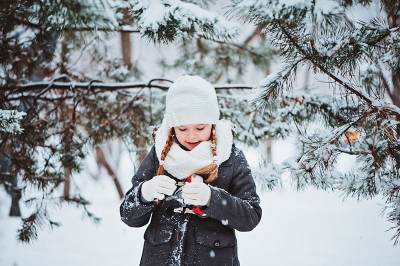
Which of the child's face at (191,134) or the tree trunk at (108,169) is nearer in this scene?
the child's face at (191,134)

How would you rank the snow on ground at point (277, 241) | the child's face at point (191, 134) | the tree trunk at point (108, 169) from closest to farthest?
the child's face at point (191, 134) < the snow on ground at point (277, 241) < the tree trunk at point (108, 169)

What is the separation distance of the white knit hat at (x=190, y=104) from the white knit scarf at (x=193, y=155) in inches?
3.2

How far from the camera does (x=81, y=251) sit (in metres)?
3.58

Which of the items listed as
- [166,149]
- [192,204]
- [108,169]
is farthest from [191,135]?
[108,169]

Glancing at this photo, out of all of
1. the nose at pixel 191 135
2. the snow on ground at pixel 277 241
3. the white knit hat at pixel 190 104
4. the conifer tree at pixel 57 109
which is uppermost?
the conifer tree at pixel 57 109

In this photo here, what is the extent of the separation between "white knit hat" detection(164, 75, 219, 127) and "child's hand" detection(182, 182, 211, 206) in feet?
1.01

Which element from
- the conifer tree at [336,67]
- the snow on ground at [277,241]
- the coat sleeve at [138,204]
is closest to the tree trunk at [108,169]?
the snow on ground at [277,241]

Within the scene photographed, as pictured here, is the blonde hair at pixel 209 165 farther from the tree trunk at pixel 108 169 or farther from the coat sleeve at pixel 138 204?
the tree trunk at pixel 108 169

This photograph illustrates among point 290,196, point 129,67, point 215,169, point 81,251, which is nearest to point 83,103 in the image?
point 129,67

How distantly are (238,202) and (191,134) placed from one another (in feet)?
1.13

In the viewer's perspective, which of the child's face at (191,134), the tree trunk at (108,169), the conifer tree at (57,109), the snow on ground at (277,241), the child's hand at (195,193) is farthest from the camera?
the tree trunk at (108,169)

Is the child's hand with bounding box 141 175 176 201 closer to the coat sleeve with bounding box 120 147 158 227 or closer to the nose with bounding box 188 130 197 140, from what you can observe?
the coat sleeve with bounding box 120 147 158 227

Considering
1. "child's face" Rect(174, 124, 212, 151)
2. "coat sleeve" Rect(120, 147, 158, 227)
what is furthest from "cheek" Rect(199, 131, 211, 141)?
"coat sleeve" Rect(120, 147, 158, 227)

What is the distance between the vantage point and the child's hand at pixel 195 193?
1.29 metres
